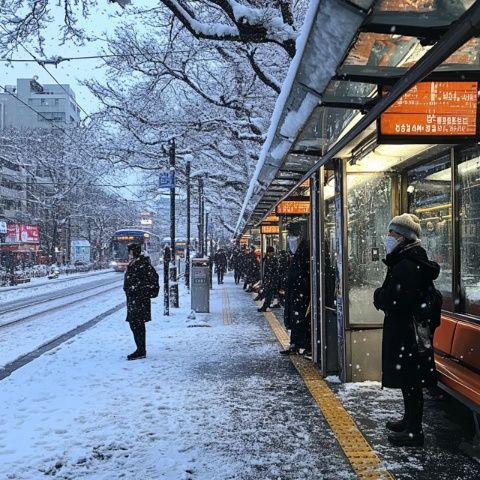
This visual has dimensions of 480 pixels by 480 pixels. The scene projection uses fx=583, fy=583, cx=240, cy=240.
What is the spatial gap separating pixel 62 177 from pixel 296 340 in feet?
146

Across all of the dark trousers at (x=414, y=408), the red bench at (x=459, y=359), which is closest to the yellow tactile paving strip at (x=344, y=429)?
the dark trousers at (x=414, y=408)

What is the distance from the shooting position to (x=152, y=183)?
3164cm

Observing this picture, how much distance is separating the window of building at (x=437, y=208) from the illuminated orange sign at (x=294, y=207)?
6.04m

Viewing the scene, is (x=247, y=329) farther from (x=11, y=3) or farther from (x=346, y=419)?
(x=11, y=3)

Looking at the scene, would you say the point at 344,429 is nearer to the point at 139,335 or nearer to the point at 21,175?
the point at 139,335

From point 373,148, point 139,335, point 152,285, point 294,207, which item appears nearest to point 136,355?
point 139,335

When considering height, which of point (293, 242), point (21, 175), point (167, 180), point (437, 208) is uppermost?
point (21, 175)

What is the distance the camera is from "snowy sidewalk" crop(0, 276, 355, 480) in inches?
164

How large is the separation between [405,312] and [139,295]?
4.68m

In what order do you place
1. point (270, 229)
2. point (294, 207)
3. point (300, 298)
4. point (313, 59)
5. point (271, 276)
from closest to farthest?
point (313, 59)
point (300, 298)
point (294, 207)
point (271, 276)
point (270, 229)

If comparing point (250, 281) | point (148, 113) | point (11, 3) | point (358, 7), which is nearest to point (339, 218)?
point (358, 7)

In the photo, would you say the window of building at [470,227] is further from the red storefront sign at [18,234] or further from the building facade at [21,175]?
the red storefront sign at [18,234]

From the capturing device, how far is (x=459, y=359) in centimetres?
536

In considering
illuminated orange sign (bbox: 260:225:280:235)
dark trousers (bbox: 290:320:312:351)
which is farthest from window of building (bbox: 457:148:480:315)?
illuminated orange sign (bbox: 260:225:280:235)
